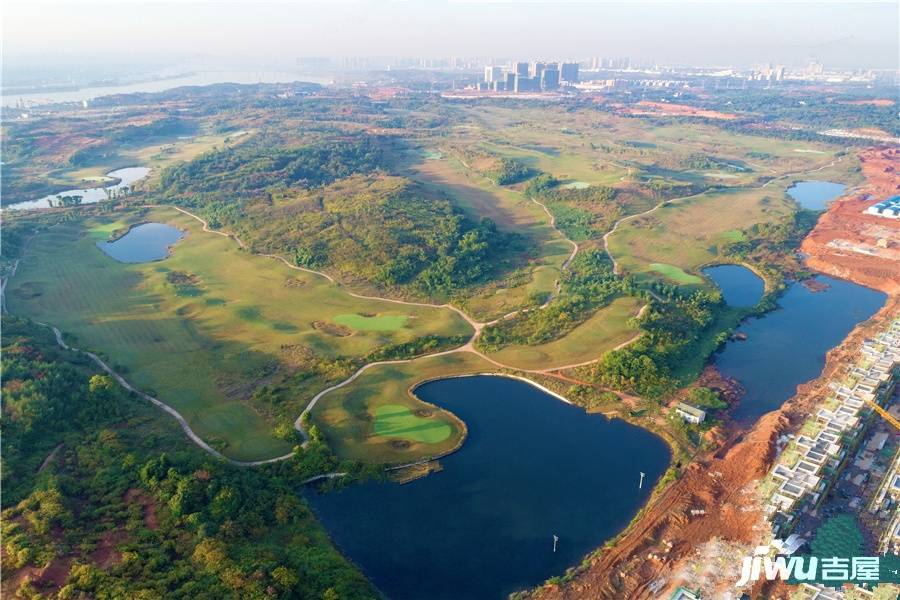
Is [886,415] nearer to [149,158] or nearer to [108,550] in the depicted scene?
[108,550]

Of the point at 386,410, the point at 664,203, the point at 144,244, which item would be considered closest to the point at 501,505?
the point at 386,410

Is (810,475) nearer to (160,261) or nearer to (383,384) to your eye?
(383,384)

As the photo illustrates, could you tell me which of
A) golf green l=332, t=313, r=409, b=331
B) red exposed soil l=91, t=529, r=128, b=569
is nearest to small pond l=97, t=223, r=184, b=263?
golf green l=332, t=313, r=409, b=331

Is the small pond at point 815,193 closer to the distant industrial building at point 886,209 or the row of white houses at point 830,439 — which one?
the distant industrial building at point 886,209

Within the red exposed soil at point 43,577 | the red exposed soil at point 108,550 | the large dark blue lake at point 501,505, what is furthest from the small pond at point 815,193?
the red exposed soil at point 43,577

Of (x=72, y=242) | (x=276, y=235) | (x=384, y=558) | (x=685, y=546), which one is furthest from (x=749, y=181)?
(x=72, y=242)
